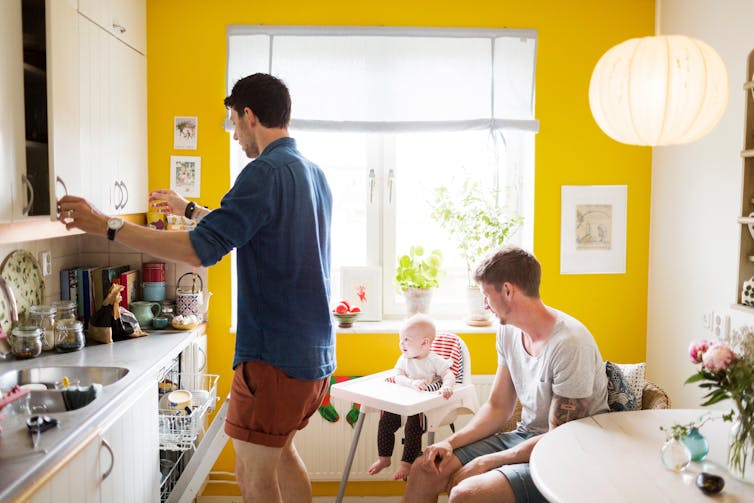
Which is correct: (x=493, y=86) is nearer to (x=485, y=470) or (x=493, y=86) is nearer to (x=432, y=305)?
(x=432, y=305)

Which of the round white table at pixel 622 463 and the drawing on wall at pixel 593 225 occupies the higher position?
the drawing on wall at pixel 593 225

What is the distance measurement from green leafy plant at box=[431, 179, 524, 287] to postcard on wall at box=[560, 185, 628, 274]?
25cm

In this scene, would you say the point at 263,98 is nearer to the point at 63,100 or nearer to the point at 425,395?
the point at 63,100

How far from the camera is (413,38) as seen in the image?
3.46m

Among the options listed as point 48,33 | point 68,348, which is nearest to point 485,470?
point 68,348

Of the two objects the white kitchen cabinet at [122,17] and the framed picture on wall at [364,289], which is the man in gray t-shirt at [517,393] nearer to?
the framed picture on wall at [364,289]

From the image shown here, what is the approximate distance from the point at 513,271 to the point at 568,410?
18.6 inches

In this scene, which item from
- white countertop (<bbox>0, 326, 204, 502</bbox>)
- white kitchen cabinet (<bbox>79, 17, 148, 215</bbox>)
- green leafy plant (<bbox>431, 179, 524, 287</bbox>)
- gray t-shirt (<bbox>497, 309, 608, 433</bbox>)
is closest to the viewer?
white countertop (<bbox>0, 326, 204, 502</bbox>)

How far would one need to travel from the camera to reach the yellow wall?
3.44m

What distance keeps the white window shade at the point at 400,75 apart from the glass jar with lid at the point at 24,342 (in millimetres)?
1488

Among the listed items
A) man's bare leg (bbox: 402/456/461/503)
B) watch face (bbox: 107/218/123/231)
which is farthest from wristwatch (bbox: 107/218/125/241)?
man's bare leg (bbox: 402/456/461/503)

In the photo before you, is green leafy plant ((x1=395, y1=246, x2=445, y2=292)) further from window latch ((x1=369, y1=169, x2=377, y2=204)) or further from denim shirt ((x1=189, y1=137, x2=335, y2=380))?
denim shirt ((x1=189, y1=137, x2=335, y2=380))

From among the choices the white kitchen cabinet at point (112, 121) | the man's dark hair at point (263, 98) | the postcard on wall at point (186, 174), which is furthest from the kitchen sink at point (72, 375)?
the postcard on wall at point (186, 174)

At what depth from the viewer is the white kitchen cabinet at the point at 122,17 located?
264 centimetres
